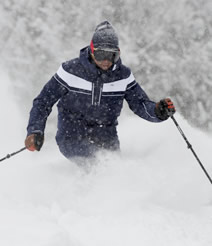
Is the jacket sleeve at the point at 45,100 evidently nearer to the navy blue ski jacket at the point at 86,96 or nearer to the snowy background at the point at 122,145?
the navy blue ski jacket at the point at 86,96

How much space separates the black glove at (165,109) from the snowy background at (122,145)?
783 mm

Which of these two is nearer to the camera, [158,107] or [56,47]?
[158,107]

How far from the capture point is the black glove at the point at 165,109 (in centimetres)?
427

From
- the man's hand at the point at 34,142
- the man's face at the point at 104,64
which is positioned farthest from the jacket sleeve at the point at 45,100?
the man's face at the point at 104,64

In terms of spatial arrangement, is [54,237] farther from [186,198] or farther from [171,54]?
[171,54]

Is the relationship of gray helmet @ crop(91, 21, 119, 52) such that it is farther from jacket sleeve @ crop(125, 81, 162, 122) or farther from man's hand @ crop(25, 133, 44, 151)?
man's hand @ crop(25, 133, 44, 151)

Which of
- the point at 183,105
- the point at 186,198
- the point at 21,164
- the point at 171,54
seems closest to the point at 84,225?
the point at 186,198

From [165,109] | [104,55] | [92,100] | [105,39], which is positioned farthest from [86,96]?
[165,109]

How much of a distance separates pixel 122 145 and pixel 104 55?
2391 mm

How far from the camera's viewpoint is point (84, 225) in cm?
354

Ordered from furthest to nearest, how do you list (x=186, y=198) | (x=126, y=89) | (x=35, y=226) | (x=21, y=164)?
(x=21, y=164), (x=126, y=89), (x=186, y=198), (x=35, y=226)

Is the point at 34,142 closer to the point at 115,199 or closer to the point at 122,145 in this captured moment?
the point at 115,199

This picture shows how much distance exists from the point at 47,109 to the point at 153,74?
5.28m

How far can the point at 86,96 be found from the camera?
14.7ft
